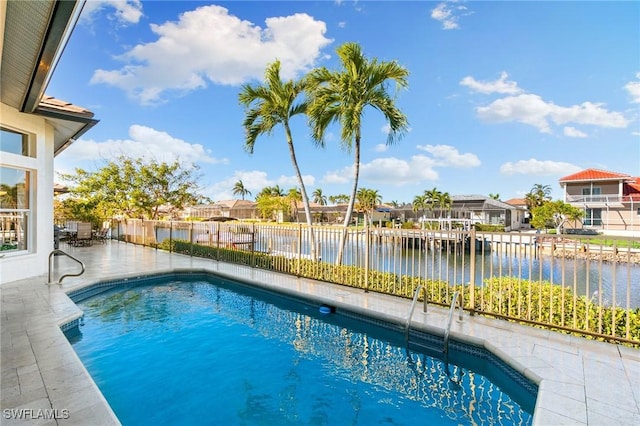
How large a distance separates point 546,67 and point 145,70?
20.0 m

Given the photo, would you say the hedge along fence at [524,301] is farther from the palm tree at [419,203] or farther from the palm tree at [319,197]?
the palm tree at [319,197]

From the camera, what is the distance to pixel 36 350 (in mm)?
Answer: 3859

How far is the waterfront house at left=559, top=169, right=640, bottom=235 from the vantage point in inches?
1169

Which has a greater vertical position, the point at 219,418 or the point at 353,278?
the point at 353,278

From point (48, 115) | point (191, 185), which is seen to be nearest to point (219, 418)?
point (48, 115)

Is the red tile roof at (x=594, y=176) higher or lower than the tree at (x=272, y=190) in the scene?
lower

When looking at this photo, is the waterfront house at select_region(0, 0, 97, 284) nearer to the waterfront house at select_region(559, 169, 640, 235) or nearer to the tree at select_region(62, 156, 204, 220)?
the tree at select_region(62, 156, 204, 220)

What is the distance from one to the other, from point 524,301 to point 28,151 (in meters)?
10.7

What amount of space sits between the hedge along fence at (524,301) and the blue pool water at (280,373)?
1.16 m

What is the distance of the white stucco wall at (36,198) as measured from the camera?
7.05m

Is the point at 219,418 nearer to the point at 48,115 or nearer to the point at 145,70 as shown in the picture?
the point at 48,115

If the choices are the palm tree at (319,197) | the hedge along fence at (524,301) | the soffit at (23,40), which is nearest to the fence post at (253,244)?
the hedge along fence at (524,301)

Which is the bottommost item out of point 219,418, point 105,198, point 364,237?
point 219,418
